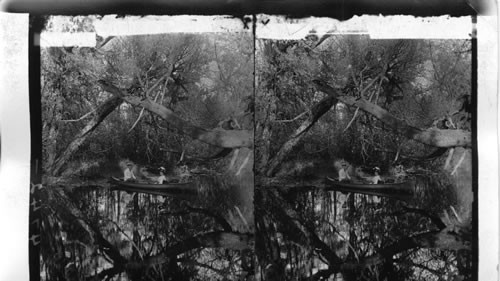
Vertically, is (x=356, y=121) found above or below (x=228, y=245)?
above

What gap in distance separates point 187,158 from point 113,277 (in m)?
0.37

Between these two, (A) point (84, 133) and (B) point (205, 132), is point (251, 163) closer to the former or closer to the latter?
(B) point (205, 132)

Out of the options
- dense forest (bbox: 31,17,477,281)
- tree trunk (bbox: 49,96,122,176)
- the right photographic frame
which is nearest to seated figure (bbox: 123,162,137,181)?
dense forest (bbox: 31,17,477,281)

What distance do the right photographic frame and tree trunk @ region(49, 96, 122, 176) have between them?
391 mm

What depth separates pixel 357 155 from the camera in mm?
1136

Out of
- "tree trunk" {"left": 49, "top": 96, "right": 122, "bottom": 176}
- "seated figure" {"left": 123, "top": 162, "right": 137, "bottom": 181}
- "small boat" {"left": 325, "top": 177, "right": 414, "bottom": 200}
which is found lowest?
"small boat" {"left": 325, "top": 177, "right": 414, "bottom": 200}

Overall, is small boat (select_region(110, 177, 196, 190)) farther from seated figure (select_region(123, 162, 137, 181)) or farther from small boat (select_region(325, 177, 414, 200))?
small boat (select_region(325, 177, 414, 200))

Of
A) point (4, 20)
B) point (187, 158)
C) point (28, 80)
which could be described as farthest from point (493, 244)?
point (4, 20)

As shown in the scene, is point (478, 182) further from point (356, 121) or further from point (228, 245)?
point (228, 245)

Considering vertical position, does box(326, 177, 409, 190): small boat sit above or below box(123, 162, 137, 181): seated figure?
below

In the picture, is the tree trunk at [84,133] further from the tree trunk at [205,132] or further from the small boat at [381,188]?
the small boat at [381,188]

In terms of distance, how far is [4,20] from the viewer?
3.77 feet

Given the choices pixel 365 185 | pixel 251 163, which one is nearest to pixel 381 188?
pixel 365 185

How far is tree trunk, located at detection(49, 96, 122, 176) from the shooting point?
3.73 ft
